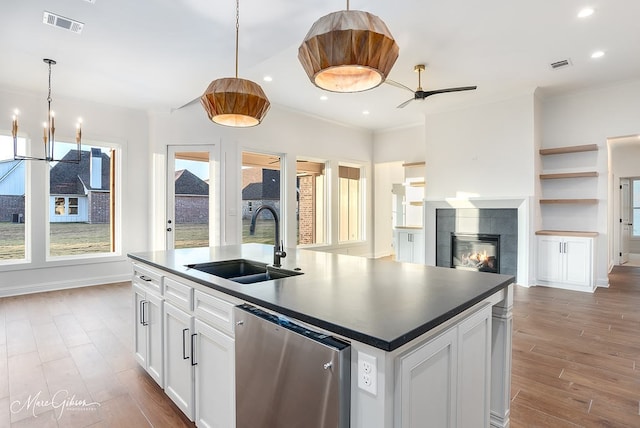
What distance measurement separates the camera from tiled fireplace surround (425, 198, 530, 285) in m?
5.28

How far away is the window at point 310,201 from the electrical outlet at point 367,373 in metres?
5.85

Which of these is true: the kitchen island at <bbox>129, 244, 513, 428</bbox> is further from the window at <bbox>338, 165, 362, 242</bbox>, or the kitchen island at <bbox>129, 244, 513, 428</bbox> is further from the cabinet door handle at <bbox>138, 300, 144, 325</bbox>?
the window at <bbox>338, 165, 362, 242</bbox>

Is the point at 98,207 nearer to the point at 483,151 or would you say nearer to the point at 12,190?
the point at 12,190

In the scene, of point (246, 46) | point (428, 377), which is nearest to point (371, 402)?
point (428, 377)

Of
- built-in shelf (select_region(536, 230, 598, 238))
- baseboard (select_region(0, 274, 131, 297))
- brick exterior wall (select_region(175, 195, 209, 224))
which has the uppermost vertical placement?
brick exterior wall (select_region(175, 195, 209, 224))

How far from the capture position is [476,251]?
5785 millimetres

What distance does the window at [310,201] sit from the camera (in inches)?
275

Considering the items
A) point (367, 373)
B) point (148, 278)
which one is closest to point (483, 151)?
point (148, 278)

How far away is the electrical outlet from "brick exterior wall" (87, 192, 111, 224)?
6001 mm

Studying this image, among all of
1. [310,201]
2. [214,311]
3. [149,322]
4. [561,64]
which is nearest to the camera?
[214,311]

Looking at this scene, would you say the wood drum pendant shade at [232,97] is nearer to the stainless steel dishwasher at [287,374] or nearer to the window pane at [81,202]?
the stainless steel dishwasher at [287,374]

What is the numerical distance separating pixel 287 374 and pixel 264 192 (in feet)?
17.9

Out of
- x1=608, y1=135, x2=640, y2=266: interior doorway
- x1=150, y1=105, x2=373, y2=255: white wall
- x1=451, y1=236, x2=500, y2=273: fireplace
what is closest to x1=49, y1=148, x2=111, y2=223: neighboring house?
x1=150, y1=105, x2=373, y2=255: white wall

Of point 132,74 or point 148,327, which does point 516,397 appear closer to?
point 148,327
